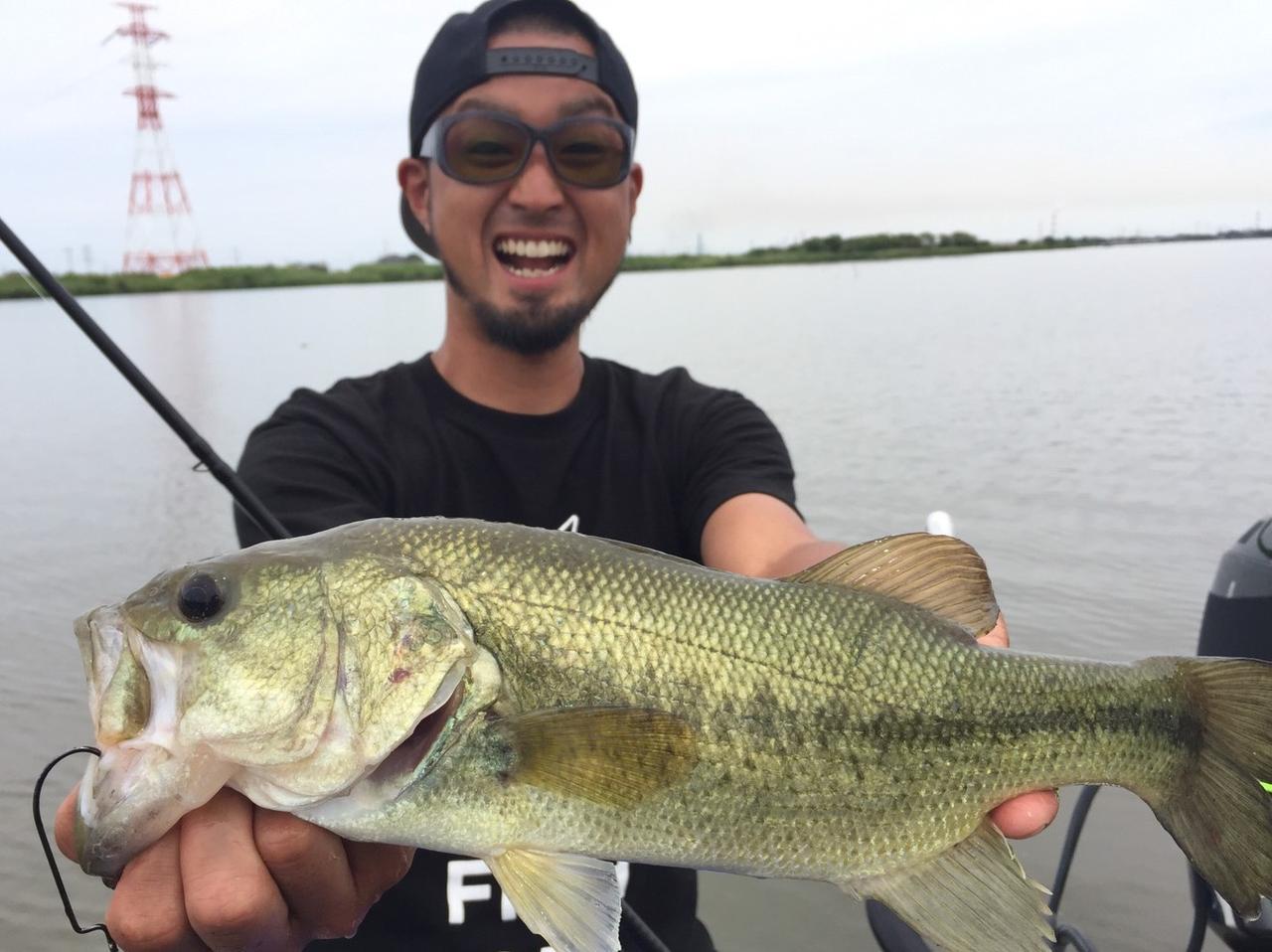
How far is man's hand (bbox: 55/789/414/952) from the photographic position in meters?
1.53

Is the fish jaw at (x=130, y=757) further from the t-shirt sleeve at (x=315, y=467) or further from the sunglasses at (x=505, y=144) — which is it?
the sunglasses at (x=505, y=144)

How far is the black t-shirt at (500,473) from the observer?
2537 mm

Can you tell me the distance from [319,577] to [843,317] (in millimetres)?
32359

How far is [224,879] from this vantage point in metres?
1.54

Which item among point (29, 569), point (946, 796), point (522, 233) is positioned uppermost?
point (522, 233)

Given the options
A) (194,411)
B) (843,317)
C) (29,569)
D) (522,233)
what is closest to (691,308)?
(843,317)

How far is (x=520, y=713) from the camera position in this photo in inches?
65.0

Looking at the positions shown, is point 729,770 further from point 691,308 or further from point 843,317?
point 691,308

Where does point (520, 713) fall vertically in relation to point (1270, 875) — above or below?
above

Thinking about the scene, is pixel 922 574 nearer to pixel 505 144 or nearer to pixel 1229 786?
pixel 1229 786

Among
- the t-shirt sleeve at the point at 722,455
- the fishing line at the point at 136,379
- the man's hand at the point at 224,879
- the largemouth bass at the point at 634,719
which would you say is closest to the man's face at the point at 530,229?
the t-shirt sleeve at the point at 722,455

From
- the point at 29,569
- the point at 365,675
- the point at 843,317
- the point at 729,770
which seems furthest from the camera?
the point at 843,317

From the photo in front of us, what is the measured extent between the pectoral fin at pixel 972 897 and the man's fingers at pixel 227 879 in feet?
3.73

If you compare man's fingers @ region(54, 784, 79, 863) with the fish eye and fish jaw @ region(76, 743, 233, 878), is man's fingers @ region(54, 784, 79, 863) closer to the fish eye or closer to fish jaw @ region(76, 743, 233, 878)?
fish jaw @ region(76, 743, 233, 878)
